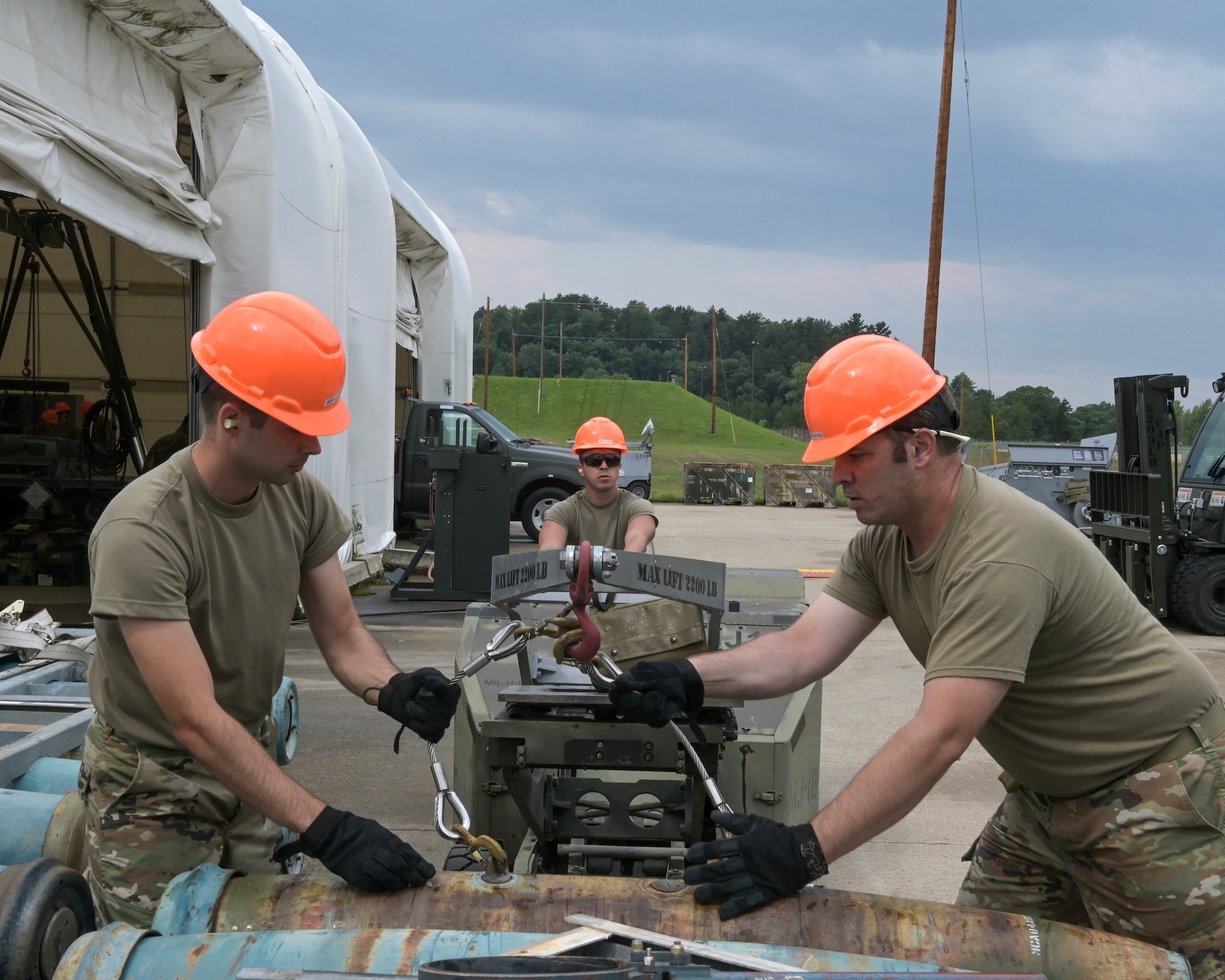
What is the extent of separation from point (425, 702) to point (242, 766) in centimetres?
47

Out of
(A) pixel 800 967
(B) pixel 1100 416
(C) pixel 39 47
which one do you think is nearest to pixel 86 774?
(A) pixel 800 967

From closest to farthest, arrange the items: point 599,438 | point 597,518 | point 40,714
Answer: point 40,714 → point 597,518 → point 599,438

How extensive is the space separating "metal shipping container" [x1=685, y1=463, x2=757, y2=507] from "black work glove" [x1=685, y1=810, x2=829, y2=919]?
25.7 metres

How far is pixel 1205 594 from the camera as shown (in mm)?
10250

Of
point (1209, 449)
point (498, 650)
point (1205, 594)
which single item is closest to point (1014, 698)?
point (498, 650)

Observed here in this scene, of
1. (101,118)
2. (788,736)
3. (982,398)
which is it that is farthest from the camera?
(982,398)

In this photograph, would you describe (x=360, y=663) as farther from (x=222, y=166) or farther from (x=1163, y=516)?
(x=1163, y=516)

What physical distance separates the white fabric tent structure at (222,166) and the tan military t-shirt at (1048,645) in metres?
5.16

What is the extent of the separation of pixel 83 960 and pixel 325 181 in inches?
368

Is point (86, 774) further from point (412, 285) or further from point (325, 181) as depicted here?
point (412, 285)

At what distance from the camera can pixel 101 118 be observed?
22.5 feet

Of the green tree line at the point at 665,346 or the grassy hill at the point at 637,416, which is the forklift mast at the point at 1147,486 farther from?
the green tree line at the point at 665,346

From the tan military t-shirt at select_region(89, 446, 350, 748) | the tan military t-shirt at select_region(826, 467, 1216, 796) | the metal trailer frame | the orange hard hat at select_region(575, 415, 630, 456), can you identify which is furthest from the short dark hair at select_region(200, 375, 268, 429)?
the orange hard hat at select_region(575, 415, 630, 456)

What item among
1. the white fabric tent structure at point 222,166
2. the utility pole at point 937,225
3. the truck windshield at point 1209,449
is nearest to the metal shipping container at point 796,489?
the utility pole at point 937,225
